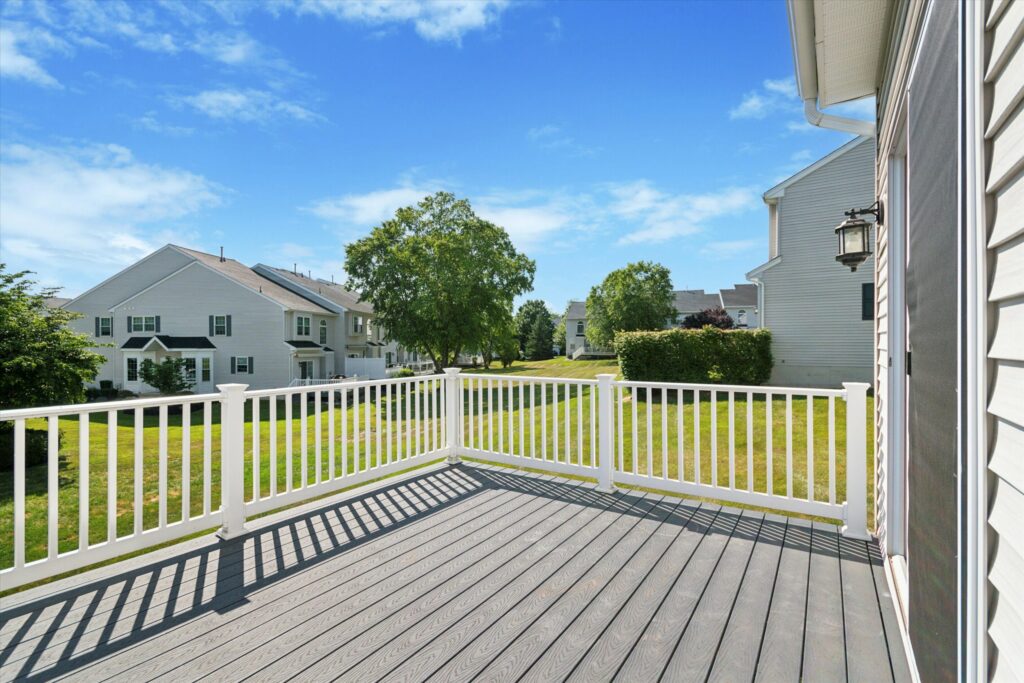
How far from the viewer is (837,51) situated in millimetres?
2473

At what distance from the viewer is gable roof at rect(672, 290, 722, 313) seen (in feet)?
116

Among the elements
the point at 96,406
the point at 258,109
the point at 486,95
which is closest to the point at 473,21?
the point at 486,95

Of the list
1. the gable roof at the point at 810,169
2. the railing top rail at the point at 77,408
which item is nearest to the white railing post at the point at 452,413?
the railing top rail at the point at 77,408

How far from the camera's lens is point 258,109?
1066 cm

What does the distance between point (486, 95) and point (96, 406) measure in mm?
8689

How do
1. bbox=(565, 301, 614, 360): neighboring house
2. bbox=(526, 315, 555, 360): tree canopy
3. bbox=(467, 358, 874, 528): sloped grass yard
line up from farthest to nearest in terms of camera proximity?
1. bbox=(526, 315, 555, 360): tree canopy
2. bbox=(565, 301, 614, 360): neighboring house
3. bbox=(467, 358, 874, 528): sloped grass yard

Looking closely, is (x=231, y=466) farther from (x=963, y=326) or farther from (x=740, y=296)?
(x=740, y=296)

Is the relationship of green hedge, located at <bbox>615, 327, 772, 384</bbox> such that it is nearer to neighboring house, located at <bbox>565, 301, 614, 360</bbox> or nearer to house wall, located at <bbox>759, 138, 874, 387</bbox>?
house wall, located at <bbox>759, 138, 874, 387</bbox>

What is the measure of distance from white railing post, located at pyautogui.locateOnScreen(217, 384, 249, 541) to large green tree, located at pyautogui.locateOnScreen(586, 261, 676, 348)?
82.7 ft

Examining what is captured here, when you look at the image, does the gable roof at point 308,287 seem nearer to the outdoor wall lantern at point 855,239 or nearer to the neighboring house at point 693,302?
the outdoor wall lantern at point 855,239

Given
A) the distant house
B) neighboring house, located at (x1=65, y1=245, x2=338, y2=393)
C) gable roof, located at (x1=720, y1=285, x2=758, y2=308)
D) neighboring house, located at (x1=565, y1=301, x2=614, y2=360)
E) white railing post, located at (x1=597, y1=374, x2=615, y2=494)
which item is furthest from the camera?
neighboring house, located at (x1=565, y1=301, x2=614, y2=360)

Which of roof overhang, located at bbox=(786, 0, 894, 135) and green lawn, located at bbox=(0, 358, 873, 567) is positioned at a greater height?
roof overhang, located at bbox=(786, 0, 894, 135)

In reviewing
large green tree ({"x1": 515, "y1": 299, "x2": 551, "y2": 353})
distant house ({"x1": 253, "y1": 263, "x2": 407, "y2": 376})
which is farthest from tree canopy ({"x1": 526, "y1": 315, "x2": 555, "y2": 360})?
distant house ({"x1": 253, "y1": 263, "x2": 407, "y2": 376})

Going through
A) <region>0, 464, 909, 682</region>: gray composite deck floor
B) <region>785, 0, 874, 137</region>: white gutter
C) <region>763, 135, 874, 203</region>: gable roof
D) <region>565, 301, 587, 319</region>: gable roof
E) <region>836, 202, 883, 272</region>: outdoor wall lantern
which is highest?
<region>763, 135, 874, 203</region>: gable roof
